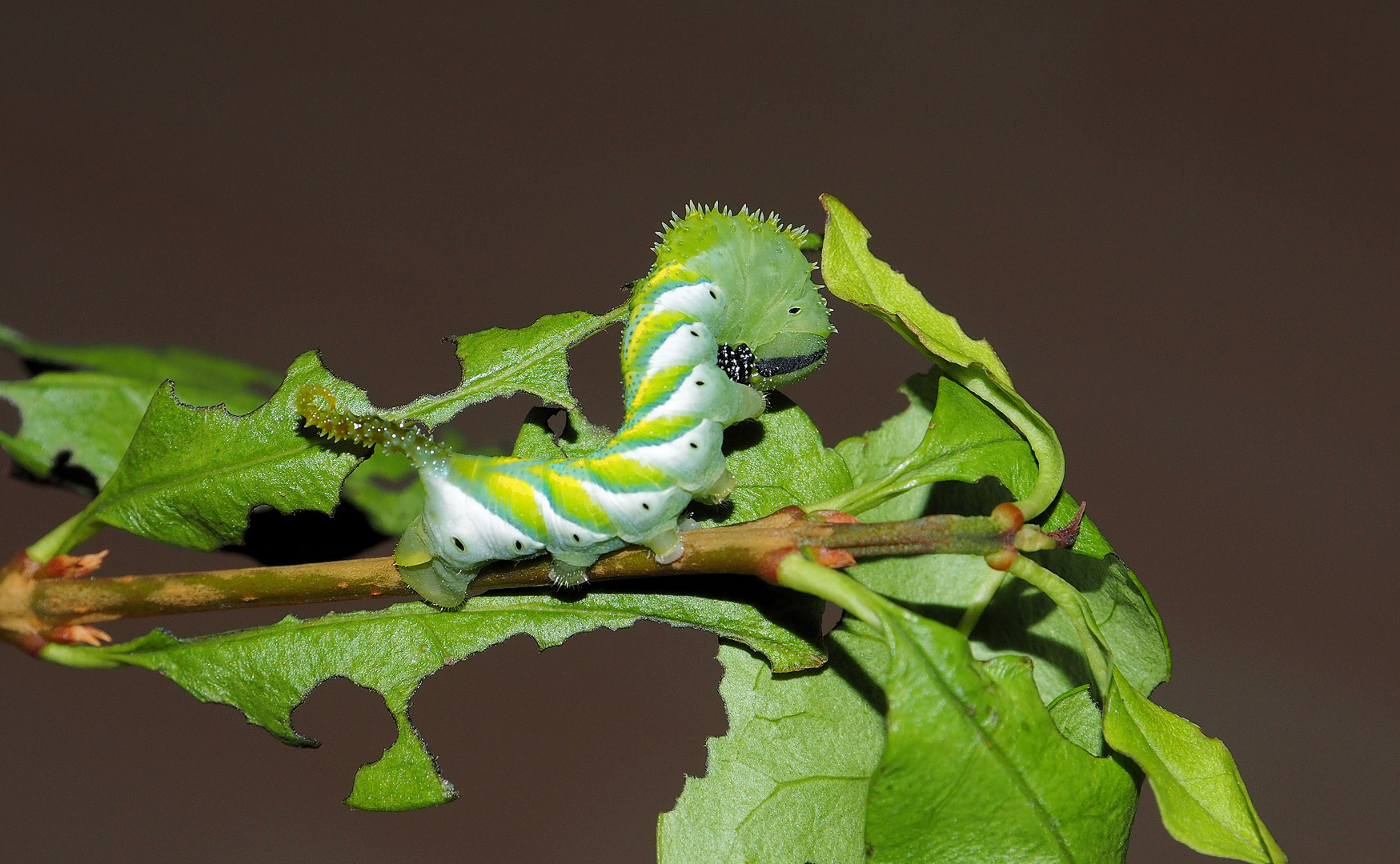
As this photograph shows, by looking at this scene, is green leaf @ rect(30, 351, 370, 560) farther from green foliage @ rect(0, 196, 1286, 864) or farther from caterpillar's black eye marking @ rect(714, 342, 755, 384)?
caterpillar's black eye marking @ rect(714, 342, 755, 384)

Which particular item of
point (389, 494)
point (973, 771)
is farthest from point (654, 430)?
point (389, 494)

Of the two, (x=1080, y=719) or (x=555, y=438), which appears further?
(x=555, y=438)

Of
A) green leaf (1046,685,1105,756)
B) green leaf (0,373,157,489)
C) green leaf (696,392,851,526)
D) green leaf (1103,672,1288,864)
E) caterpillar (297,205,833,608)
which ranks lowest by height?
green leaf (1103,672,1288,864)

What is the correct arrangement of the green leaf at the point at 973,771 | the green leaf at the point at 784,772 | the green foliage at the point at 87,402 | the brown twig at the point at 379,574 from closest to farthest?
the green leaf at the point at 973,771 < the brown twig at the point at 379,574 < the green leaf at the point at 784,772 < the green foliage at the point at 87,402

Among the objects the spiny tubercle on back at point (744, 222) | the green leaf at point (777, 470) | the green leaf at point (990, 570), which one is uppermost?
the spiny tubercle on back at point (744, 222)

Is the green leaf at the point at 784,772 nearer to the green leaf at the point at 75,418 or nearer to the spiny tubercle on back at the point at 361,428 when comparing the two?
the spiny tubercle on back at the point at 361,428

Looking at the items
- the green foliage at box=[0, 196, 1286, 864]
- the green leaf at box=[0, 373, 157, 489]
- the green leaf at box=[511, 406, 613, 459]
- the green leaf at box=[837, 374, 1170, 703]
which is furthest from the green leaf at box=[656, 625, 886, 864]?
the green leaf at box=[0, 373, 157, 489]

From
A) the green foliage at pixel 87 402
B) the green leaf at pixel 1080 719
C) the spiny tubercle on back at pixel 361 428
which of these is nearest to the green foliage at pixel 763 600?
the green leaf at pixel 1080 719

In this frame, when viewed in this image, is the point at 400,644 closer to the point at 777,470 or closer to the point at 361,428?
the point at 361,428
